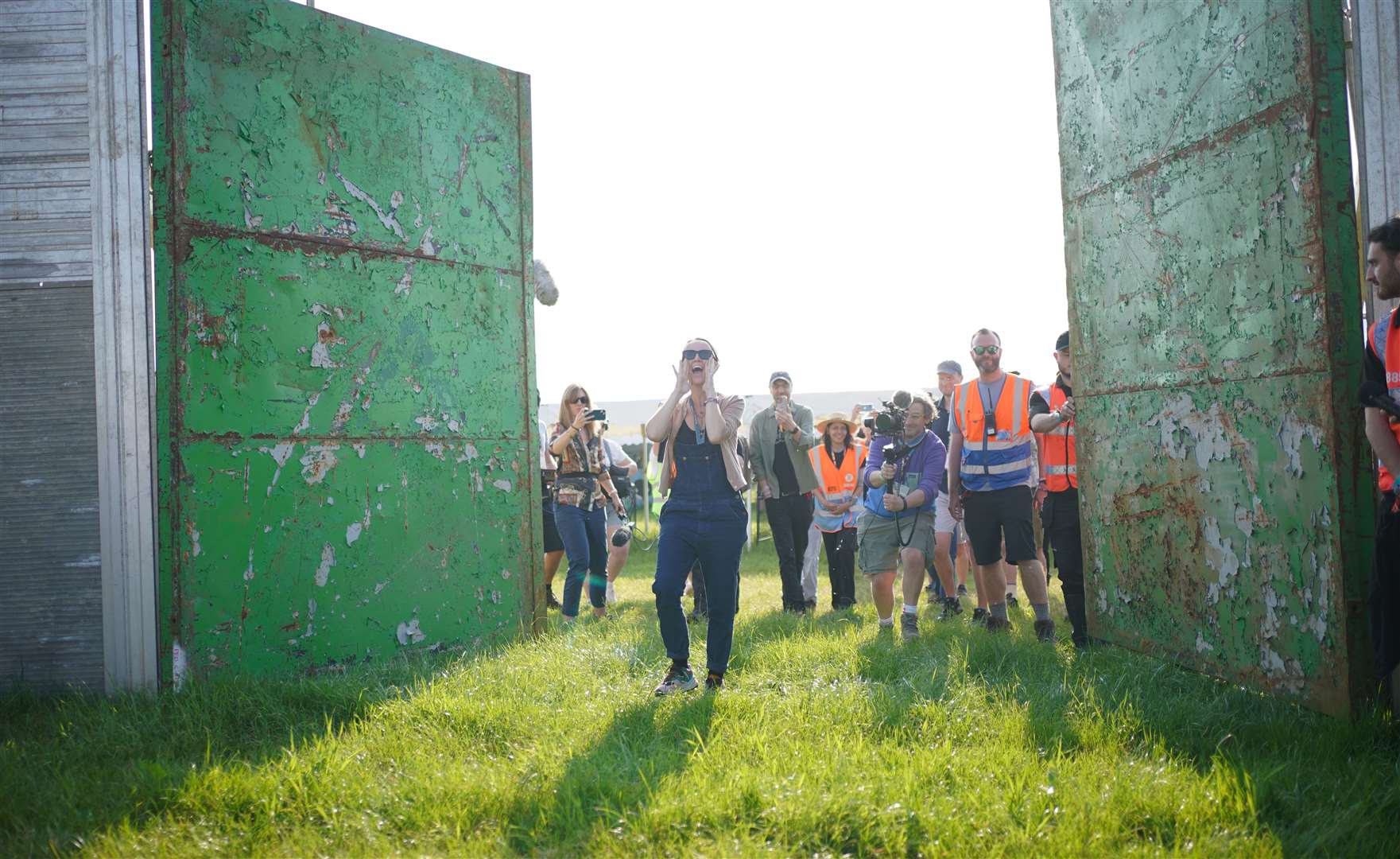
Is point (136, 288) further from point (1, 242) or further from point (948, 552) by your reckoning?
point (948, 552)

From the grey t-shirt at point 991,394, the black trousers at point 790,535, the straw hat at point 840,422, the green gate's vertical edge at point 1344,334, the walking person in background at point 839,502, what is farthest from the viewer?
the straw hat at point 840,422

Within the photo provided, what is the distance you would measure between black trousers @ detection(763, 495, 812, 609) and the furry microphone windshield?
8.42 ft

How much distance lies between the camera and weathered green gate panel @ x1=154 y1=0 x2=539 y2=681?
18.4ft

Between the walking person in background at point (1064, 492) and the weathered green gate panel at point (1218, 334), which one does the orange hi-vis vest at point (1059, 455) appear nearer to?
the walking person in background at point (1064, 492)

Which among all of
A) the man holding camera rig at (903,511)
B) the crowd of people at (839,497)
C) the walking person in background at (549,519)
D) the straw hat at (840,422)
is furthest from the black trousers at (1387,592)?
the walking person in background at (549,519)

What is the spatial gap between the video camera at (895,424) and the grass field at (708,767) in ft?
7.24

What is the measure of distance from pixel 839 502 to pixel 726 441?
13.4 ft

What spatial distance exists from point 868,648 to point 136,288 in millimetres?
4634

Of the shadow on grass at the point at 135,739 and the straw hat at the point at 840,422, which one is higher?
the straw hat at the point at 840,422

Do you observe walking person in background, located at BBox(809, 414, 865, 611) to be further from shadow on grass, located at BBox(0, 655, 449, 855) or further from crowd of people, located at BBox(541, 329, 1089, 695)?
shadow on grass, located at BBox(0, 655, 449, 855)

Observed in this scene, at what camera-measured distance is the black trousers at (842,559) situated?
938cm

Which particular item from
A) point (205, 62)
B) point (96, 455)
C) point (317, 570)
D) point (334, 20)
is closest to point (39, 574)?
point (96, 455)

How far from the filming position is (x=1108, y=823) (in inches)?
138

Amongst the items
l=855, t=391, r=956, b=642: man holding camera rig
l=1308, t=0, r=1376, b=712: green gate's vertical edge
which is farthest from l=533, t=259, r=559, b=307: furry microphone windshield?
l=1308, t=0, r=1376, b=712: green gate's vertical edge
